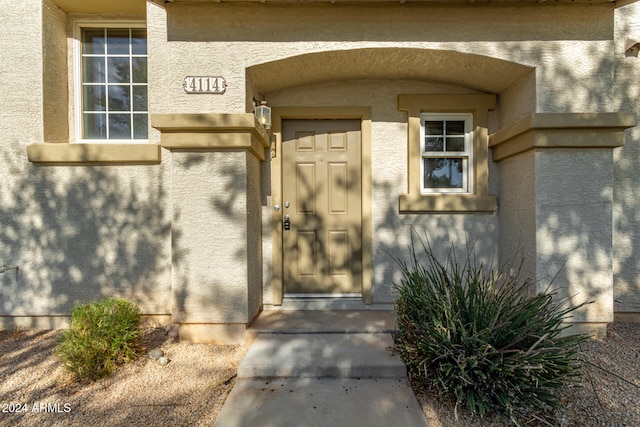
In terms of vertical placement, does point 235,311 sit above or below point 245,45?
below

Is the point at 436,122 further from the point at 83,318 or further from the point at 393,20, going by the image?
the point at 83,318

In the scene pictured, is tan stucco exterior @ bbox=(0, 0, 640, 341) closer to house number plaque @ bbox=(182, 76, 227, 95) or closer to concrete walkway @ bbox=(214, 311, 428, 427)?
house number plaque @ bbox=(182, 76, 227, 95)

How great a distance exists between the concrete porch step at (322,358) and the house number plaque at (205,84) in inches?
106

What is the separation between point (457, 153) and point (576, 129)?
4.05 feet

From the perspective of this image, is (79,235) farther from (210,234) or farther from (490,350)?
(490,350)

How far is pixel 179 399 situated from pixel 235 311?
3.27 feet

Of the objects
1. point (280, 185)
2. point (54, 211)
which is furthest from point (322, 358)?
point (54, 211)

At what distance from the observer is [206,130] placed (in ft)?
11.4

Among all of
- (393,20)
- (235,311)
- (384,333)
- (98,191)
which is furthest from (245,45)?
(384,333)

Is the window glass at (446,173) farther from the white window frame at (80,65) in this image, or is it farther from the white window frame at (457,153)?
the white window frame at (80,65)

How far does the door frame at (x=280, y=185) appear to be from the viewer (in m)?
4.22

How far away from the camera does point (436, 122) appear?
14.4 ft

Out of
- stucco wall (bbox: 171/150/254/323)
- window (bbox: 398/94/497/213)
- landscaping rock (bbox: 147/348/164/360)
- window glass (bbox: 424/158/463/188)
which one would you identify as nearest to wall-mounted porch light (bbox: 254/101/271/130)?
stucco wall (bbox: 171/150/254/323)

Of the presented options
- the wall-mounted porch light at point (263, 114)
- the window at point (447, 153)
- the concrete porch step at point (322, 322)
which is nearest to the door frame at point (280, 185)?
the concrete porch step at point (322, 322)
